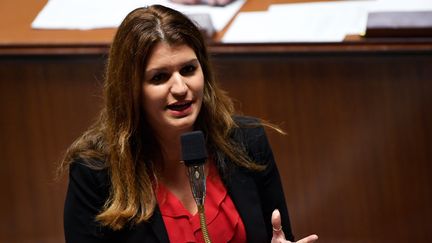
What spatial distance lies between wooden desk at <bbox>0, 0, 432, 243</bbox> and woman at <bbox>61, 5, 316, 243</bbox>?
31cm

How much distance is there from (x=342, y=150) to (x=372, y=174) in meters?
0.07

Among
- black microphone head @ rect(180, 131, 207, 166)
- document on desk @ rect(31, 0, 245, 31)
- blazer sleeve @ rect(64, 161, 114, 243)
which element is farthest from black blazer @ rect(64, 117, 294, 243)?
document on desk @ rect(31, 0, 245, 31)

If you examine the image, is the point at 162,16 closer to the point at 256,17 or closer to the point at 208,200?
the point at 208,200

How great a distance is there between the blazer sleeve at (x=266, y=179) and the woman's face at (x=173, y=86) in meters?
0.14

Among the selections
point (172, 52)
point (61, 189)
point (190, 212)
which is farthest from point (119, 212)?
point (61, 189)

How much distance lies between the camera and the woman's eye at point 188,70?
998 mm

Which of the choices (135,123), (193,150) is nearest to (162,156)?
(135,123)

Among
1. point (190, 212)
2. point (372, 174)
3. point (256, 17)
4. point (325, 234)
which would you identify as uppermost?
point (256, 17)

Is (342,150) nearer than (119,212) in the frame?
No

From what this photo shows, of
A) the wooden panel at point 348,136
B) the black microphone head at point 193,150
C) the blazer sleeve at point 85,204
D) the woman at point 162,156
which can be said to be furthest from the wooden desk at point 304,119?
the black microphone head at point 193,150

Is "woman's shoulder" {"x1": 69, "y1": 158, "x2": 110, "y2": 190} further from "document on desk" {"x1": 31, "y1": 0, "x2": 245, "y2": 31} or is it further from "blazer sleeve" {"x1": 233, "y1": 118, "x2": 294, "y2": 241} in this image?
"document on desk" {"x1": 31, "y1": 0, "x2": 245, "y2": 31}

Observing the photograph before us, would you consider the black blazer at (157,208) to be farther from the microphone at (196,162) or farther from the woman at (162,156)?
the microphone at (196,162)

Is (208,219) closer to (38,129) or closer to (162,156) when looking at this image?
(162,156)

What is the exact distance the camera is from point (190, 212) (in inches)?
A: 41.3
